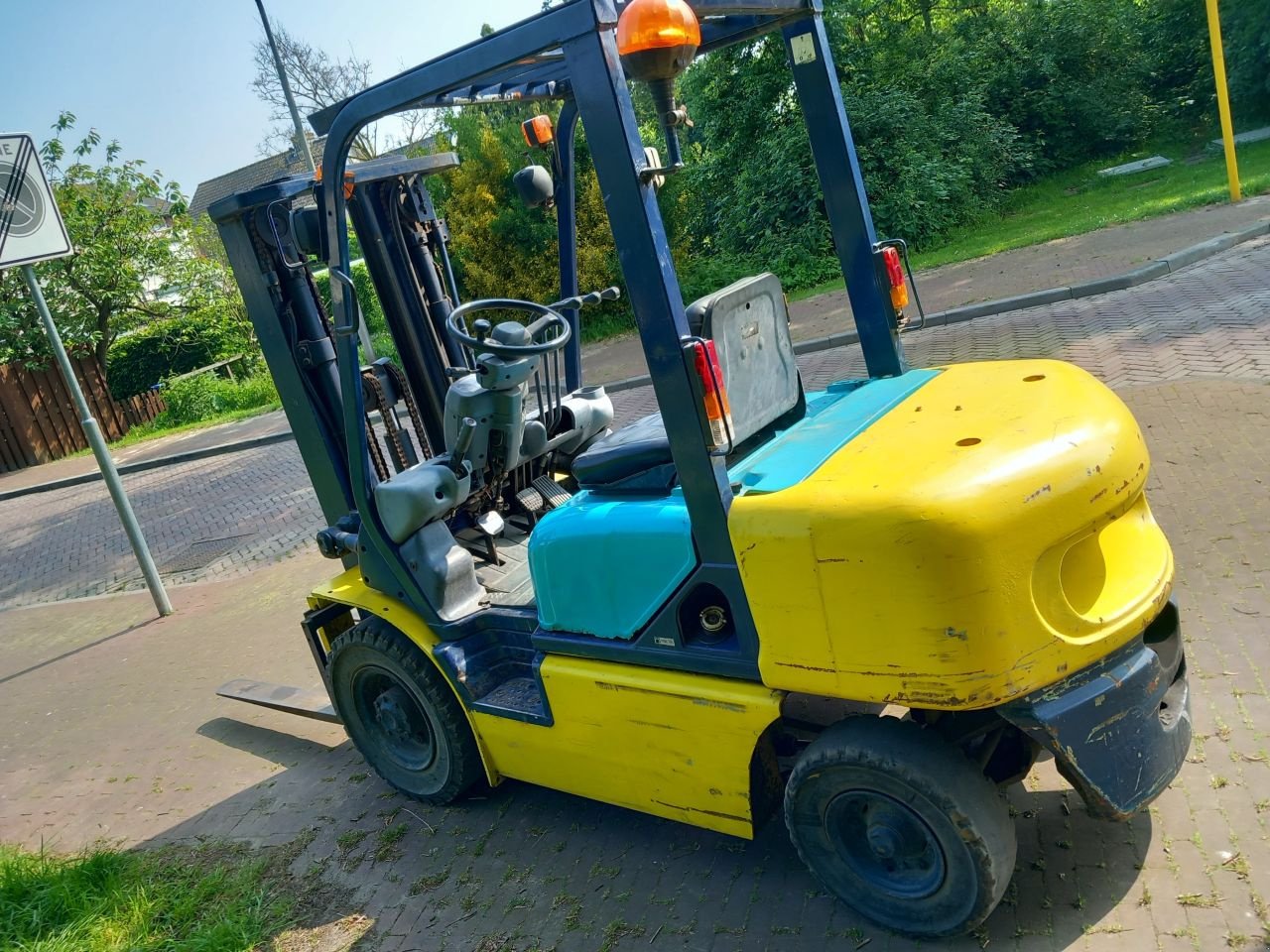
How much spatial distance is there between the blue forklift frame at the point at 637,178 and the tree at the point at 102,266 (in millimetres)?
18977

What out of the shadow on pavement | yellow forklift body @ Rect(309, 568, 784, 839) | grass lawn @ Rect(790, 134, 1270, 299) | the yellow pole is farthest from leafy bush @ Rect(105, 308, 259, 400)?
yellow forklift body @ Rect(309, 568, 784, 839)

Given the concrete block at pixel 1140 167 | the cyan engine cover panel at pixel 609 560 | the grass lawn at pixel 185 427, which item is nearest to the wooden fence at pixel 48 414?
the grass lawn at pixel 185 427

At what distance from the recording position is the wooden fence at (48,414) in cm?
1953

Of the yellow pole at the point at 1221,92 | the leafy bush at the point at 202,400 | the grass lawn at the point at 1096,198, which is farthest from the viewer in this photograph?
the leafy bush at the point at 202,400

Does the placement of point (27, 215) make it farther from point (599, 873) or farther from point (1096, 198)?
point (1096, 198)

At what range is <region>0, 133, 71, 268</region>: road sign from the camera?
7.35m

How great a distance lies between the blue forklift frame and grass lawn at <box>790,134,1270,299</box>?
11.4 meters

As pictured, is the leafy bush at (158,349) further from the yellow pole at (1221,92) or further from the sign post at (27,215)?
the yellow pole at (1221,92)

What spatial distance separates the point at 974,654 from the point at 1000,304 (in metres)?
9.20

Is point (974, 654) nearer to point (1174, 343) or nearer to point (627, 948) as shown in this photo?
point (627, 948)

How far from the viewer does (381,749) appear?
176 inches

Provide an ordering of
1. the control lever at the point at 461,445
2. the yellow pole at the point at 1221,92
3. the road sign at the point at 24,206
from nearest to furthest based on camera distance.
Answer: the control lever at the point at 461,445
the road sign at the point at 24,206
the yellow pole at the point at 1221,92

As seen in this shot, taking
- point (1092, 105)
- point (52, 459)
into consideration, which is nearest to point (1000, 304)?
point (1092, 105)

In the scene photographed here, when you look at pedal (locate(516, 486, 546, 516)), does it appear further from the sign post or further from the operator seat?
the sign post
